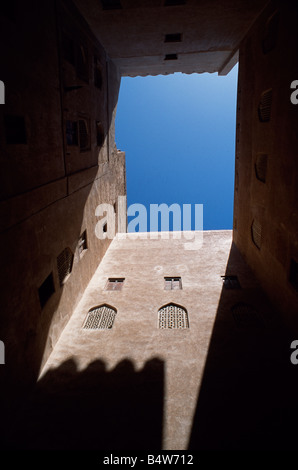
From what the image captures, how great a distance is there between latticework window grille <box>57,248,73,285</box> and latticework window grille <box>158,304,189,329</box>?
3.28 meters

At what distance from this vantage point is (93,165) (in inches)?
431

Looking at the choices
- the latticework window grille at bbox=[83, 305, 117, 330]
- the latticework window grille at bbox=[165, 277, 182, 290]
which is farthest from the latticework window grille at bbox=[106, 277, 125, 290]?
the latticework window grille at bbox=[165, 277, 182, 290]

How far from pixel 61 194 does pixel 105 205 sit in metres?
5.16

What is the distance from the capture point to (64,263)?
27.5 feet

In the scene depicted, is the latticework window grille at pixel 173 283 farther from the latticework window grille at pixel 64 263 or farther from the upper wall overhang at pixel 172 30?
the upper wall overhang at pixel 172 30

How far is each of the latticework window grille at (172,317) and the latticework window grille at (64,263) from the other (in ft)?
10.8

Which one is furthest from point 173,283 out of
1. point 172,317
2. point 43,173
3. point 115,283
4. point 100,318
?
point 43,173

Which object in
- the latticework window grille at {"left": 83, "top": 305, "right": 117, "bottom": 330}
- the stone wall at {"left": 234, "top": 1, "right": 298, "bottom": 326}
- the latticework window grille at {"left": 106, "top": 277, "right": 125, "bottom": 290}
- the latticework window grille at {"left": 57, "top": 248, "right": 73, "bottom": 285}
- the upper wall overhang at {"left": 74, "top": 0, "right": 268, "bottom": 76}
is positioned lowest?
the latticework window grille at {"left": 83, "top": 305, "right": 117, "bottom": 330}

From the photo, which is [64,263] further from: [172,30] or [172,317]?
[172,30]

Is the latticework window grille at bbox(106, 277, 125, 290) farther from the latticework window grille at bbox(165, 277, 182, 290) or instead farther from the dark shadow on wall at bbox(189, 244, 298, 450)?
the dark shadow on wall at bbox(189, 244, 298, 450)

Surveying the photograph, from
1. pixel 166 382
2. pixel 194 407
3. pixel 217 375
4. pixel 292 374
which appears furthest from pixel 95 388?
pixel 292 374

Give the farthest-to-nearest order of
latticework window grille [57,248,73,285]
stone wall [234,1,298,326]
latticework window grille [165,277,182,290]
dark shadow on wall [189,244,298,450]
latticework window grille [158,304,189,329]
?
1. latticework window grille [165,277,182,290]
2. latticework window grille [158,304,189,329]
3. latticework window grille [57,248,73,285]
4. stone wall [234,1,298,326]
5. dark shadow on wall [189,244,298,450]

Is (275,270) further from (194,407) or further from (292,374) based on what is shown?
(194,407)

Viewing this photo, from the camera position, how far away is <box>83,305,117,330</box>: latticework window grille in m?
8.54
